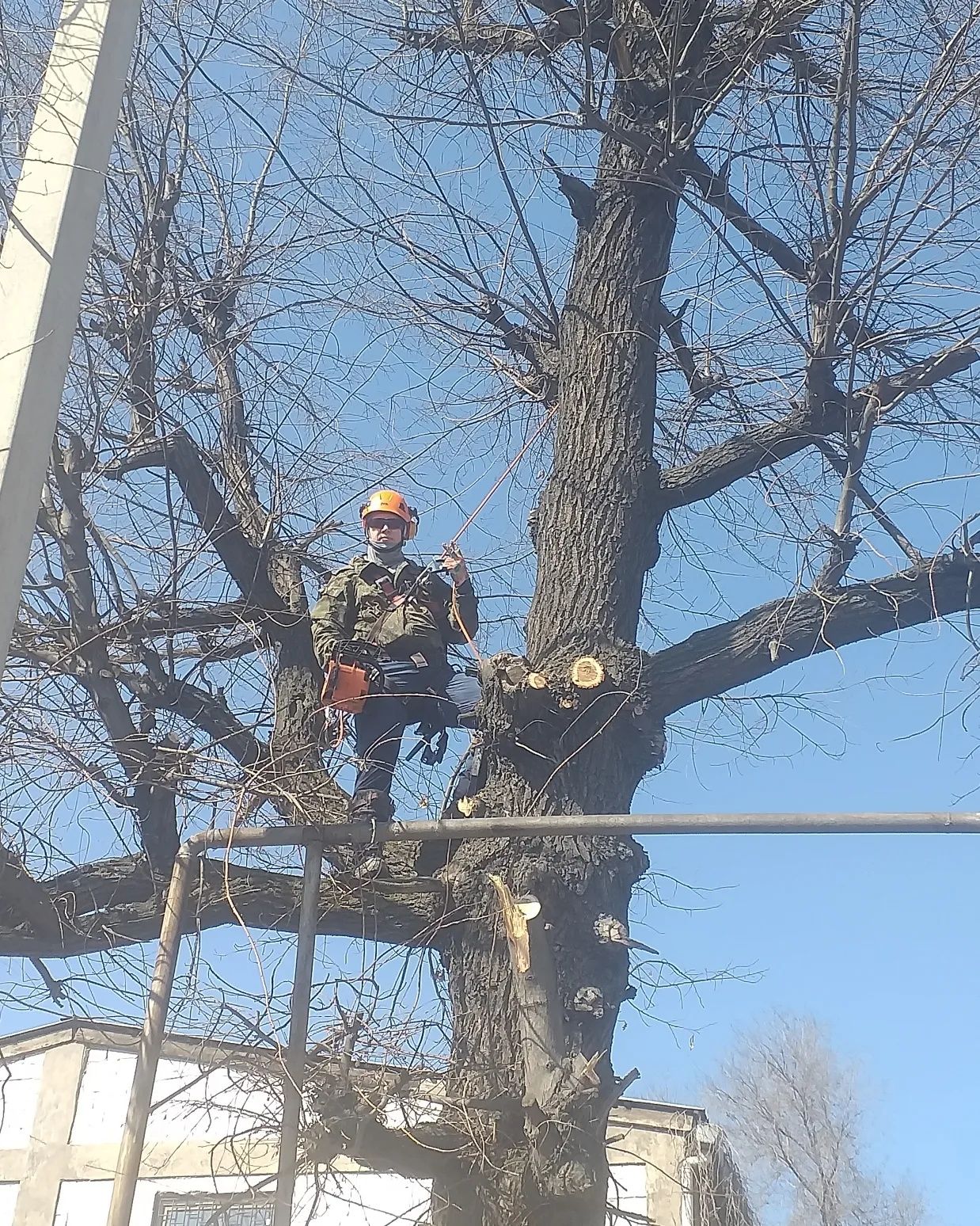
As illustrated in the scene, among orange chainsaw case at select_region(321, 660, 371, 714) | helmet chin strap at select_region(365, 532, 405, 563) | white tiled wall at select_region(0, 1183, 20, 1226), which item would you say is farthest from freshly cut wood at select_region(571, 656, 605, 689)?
white tiled wall at select_region(0, 1183, 20, 1226)

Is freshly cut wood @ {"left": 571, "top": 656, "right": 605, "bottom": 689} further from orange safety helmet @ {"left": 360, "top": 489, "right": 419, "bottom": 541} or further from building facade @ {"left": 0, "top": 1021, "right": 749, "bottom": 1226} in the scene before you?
building facade @ {"left": 0, "top": 1021, "right": 749, "bottom": 1226}

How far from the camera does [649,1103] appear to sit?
1180 cm

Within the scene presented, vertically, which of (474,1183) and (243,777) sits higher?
(243,777)

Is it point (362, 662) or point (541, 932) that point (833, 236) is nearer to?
point (362, 662)

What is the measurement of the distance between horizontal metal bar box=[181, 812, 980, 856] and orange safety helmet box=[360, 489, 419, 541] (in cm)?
193

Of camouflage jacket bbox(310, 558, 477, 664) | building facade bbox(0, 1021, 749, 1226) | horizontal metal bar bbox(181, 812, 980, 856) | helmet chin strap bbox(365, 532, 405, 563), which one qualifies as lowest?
horizontal metal bar bbox(181, 812, 980, 856)

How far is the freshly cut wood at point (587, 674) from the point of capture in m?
4.58

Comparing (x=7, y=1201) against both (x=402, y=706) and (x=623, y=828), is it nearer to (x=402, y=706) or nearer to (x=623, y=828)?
(x=402, y=706)

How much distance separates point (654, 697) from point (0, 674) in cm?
253

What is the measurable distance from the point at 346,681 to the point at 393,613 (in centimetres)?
47

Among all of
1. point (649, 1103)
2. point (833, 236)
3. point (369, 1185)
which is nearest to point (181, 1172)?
point (369, 1185)

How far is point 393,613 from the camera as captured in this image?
536 centimetres

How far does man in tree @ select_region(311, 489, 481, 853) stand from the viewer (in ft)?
16.7

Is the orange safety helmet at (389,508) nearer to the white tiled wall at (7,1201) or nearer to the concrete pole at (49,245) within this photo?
the concrete pole at (49,245)
